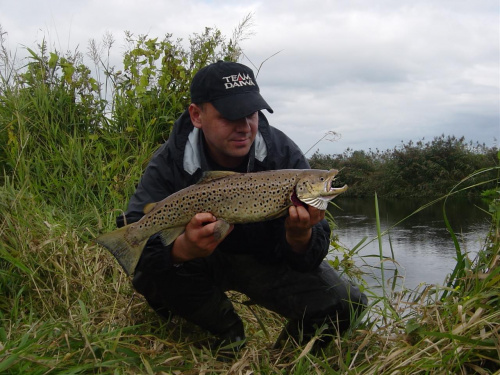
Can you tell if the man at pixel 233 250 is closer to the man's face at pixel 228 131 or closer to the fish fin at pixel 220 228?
the man's face at pixel 228 131

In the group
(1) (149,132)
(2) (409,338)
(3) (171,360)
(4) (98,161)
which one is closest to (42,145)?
(4) (98,161)

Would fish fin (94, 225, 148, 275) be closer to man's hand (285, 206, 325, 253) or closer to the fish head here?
man's hand (285, 206, 325, 253)

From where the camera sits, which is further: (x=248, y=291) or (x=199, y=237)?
(x=248, y=291)

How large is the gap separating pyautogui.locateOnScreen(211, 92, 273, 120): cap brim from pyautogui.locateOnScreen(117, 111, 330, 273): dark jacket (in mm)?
320

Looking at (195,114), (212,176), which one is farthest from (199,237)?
(195,114)

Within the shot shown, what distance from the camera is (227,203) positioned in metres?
2.92

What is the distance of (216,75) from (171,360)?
1.68m

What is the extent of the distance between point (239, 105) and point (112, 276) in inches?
75.4

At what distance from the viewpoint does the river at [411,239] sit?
4.35 meters

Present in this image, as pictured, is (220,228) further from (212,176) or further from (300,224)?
(300,224)

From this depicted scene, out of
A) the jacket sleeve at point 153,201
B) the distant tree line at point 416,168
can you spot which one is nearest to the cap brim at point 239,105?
the jacket sleeve at point 153,201

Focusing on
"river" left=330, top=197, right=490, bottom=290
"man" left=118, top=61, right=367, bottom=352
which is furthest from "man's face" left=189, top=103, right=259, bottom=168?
"river" left=330, top=197, right=490, bottom=290

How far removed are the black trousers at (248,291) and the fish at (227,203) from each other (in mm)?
345

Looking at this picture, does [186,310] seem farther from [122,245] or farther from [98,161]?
[98,161]
